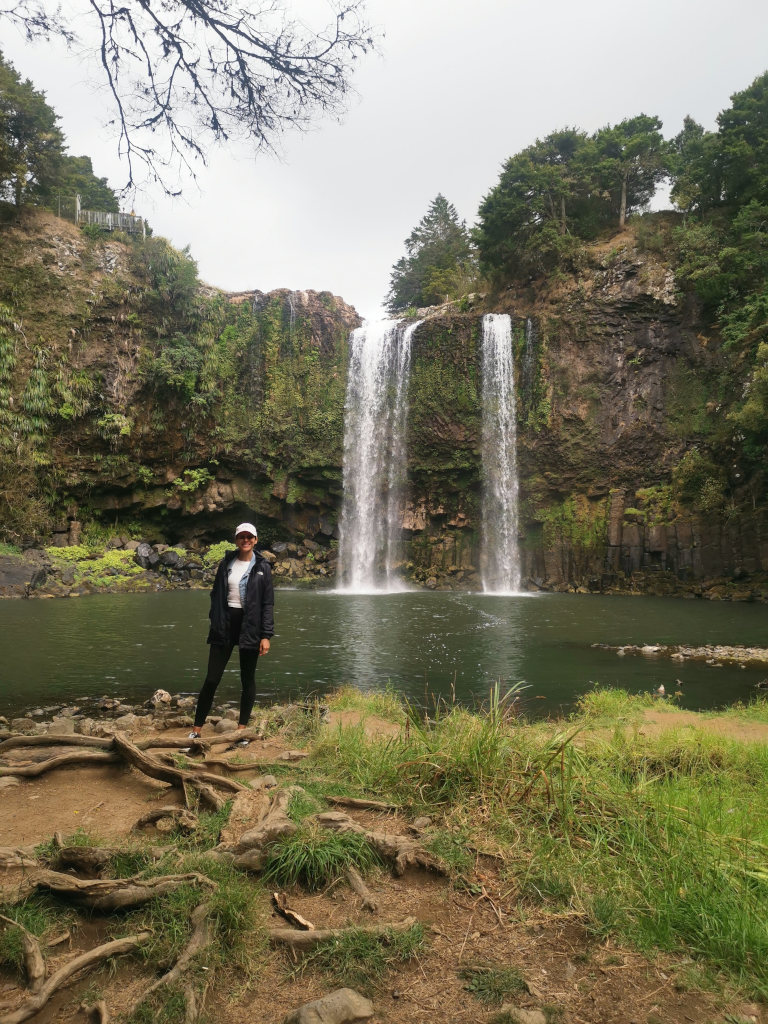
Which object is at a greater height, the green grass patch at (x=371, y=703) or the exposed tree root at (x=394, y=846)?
the exposed tree root at (x=394, y=846)

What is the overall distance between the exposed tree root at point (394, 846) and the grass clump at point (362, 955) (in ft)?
1.38

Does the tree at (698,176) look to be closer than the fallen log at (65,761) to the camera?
No

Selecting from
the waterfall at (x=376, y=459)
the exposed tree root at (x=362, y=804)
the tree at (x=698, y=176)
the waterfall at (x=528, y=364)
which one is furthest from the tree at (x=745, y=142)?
the exposed tree root at (x=362, y=804)

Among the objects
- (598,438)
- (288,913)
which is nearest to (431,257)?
(598,438)

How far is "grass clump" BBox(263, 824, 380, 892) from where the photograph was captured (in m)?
2.45

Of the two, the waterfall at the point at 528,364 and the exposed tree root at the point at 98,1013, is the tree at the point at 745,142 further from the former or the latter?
the exposed tree root at the point at 98,1013

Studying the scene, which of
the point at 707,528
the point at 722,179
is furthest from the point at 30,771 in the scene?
the point at 722,179

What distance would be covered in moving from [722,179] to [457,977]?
3075cm

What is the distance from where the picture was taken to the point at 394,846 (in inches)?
103

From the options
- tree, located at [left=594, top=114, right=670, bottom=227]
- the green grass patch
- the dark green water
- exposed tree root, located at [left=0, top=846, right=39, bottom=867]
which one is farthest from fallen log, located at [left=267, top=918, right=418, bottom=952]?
tree, located at [left=594, top=114, right=670, bottom=227]

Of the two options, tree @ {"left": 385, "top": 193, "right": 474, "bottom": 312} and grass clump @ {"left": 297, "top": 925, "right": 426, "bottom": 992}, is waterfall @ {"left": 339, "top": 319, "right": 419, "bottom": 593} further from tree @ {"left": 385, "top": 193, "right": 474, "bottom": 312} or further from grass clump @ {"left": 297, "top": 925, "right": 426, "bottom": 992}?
grass clump @ {"left": 297, "top": 925, "right": 426, "bottom": 992}

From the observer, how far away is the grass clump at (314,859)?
2447 millimetres

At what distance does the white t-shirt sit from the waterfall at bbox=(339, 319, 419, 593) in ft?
70.3

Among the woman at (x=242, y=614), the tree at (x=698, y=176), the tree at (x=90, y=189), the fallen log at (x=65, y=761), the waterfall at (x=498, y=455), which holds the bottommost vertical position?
the fallen log at (x=65, y=761)
